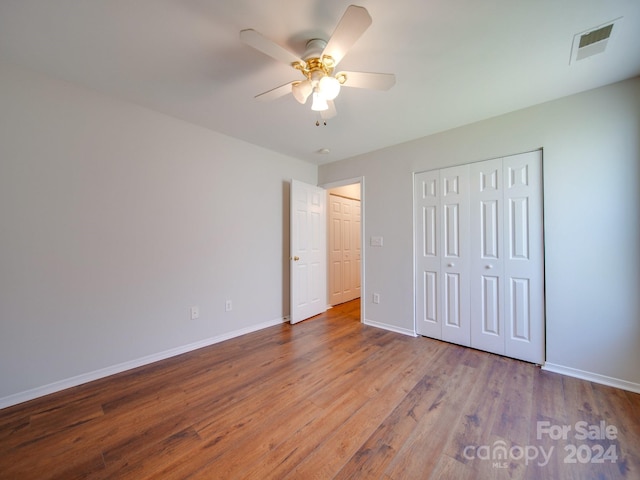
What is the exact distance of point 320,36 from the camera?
1509 millimetres

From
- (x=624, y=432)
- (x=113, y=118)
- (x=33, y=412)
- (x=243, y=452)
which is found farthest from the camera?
(x=113, y=118)

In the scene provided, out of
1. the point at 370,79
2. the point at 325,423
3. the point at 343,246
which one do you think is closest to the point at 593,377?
the point at 325,423

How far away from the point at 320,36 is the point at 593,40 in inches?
67.7

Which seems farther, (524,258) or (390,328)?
(390,328)

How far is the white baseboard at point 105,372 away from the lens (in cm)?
179

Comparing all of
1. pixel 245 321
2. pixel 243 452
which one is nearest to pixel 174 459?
pixel 243 452

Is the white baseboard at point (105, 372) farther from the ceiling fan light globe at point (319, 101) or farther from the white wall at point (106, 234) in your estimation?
the ceiling fan light globe at point (319, 101)

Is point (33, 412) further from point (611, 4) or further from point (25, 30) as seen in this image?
point (611, 4)

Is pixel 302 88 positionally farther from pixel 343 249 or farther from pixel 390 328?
pixel 343 249

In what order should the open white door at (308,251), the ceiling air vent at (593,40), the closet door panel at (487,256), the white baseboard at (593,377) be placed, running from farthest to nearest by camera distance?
the open white door at (308,251), the closet door panel at (487,256), the white baseboard at (593,377), the ceiling air vent at (593,40)

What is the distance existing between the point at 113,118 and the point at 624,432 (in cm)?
436

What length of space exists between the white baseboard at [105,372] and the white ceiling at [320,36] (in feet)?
7.83

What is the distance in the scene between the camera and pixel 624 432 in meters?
1.50

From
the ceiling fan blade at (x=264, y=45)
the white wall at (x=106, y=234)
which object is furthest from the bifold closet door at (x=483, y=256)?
the white wall at (x=106, y=234)
